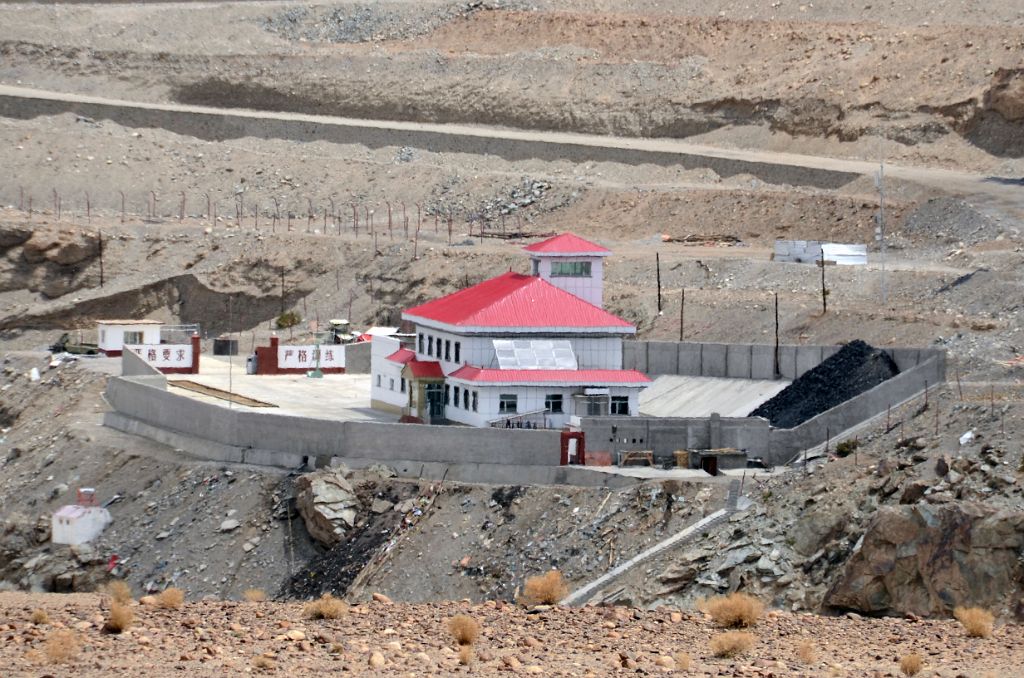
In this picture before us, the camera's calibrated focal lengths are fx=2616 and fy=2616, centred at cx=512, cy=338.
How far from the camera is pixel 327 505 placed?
191 feet

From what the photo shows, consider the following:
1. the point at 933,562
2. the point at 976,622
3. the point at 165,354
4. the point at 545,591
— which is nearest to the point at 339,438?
the point at 545,591

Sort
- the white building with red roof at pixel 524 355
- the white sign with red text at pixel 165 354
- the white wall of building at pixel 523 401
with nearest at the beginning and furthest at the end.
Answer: the white wall of building at pixel 523 401 → the white building with red roof at pixel 524 355 → the white sign with red text at pixel 165 354

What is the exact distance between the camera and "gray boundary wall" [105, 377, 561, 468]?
58812 millimetres

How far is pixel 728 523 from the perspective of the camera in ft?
173

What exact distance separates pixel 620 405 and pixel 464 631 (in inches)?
909

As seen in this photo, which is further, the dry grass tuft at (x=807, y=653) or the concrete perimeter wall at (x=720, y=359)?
the concrete perimeter wall at (x=720, y=359)

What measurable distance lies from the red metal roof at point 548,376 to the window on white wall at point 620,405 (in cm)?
40

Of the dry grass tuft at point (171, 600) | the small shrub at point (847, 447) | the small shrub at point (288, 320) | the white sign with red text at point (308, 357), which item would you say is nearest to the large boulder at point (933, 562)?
the small shrub at point (847, 447)

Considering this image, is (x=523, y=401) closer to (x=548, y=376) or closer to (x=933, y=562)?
(x=548, y=376)

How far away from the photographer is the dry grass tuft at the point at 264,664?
1473 inches

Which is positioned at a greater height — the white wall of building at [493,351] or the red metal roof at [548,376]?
the white wall of building at [493,351]

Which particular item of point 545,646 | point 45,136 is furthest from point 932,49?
point 545,646

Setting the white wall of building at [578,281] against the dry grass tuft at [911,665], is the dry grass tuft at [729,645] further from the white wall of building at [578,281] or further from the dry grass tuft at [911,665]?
the white wall of building at [578,281]

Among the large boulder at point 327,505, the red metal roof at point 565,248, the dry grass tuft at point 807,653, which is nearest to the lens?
the dry grass tuft at point 807,653
